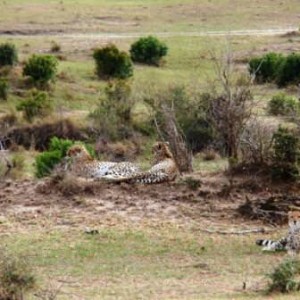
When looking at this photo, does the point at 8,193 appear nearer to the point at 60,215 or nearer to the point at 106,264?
the point at 60,215

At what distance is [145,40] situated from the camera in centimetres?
4059

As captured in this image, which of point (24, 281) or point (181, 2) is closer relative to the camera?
point (24, 281)

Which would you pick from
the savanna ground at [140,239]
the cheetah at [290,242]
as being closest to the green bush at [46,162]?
the savanna ground at [140,239]

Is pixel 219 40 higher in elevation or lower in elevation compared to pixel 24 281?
lower

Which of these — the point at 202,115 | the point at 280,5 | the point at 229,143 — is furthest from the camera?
the point at 280,5

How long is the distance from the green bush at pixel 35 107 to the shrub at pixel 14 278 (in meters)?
18.9

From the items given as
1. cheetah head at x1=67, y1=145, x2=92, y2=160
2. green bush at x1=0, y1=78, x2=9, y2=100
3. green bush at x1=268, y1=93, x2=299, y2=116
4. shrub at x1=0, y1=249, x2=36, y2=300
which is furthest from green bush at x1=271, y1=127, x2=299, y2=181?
green bush at x1=0, y1=78, x2=9, y2=100

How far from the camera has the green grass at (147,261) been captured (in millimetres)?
11234

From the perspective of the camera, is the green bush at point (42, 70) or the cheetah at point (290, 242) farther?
the green bush at point (42, 70)

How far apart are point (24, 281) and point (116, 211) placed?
4.48 m

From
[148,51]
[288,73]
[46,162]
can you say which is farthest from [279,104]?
[148,51]

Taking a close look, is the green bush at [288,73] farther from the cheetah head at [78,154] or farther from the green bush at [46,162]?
the cheetah head at [78,154]

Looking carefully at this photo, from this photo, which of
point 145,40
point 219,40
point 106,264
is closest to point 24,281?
point 106,264

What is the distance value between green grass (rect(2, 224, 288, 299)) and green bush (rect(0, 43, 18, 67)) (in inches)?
962
